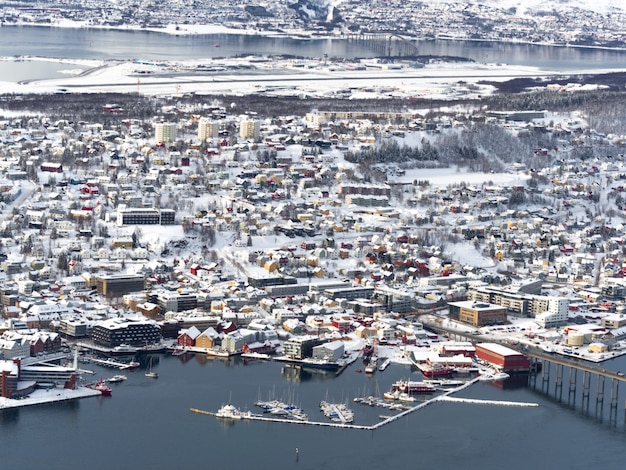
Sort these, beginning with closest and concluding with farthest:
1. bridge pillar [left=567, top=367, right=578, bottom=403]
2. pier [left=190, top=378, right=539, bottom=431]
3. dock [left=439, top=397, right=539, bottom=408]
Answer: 1. pier [left=190, top=378, right=539, bottom=431]
2. dock [left=439, top=397, right=539, bottom=408]
3. bridge pillar [left=567, top=367, right=578, bottom=403]

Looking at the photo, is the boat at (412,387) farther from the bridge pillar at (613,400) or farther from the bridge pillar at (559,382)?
the bridge pillar at (613,400)

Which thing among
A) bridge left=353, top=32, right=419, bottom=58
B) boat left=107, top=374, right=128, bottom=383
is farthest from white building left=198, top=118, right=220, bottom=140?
bridge left=353, top=32, right=419, bottom=58

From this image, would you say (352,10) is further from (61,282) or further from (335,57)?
(61,282)

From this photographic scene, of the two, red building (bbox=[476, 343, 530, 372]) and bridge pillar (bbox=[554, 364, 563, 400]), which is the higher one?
red building (bbox=[476, 343, 530, 372])

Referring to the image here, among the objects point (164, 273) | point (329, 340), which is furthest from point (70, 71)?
point (329, 340)

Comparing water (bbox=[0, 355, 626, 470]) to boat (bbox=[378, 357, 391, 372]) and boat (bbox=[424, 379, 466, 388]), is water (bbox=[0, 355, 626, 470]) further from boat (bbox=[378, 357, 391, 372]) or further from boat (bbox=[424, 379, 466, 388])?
boat (bbox=[378, 357, 391, 372])

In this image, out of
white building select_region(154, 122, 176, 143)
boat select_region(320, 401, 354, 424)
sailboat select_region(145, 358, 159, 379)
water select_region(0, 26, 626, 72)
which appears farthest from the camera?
water select_region(0, 26, 626, 72)
